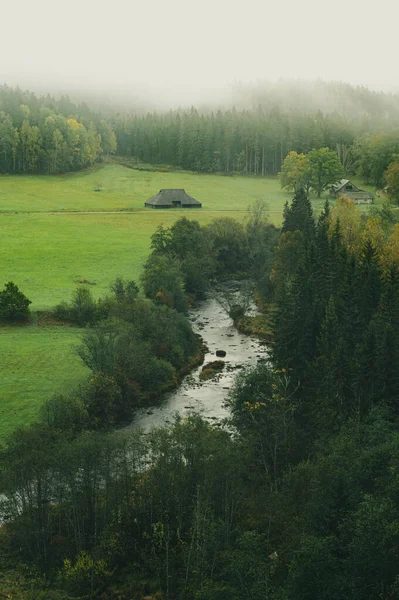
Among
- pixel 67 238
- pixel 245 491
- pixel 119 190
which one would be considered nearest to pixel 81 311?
pixel 245 491

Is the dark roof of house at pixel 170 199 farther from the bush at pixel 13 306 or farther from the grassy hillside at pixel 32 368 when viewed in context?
the grassy hillside at pixel 32 368

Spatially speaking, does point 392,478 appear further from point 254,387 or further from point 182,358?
point 182,358

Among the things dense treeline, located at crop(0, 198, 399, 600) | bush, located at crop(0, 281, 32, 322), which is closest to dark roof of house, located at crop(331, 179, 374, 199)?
bush, located at crop(0, 281, 32, 322)

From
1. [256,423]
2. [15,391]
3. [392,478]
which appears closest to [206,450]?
[256,423]

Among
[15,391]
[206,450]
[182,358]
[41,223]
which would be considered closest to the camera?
[206,450]

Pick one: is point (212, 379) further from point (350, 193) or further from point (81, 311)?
point (350, 193)

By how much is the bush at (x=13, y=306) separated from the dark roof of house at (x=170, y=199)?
73.5 metres

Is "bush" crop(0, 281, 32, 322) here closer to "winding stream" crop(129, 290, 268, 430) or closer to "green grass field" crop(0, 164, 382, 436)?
"green grass field" crop(0, 164, 382, 436)

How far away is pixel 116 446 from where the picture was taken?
39594 mm

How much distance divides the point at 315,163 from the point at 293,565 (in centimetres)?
13784

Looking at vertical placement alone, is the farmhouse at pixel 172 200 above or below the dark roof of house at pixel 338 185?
below

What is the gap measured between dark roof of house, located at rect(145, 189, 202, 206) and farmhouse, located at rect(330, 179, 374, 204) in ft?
110

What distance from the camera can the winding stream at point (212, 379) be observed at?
57.4 m

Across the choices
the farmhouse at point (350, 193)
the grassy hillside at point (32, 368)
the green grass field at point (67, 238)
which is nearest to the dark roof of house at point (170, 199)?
the green grass field at point (67, 238)
